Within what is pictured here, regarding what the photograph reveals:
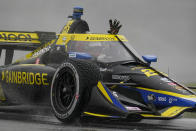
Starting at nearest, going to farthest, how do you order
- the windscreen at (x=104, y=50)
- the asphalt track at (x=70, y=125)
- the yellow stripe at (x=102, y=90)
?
the asphalt track at (x=70, y=125)
the yellow stripe at (x=102, y=90)
the windscreen at (x=104, y=50)

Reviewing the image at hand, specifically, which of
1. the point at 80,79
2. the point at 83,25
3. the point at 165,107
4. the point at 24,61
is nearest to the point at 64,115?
the point at 80,79

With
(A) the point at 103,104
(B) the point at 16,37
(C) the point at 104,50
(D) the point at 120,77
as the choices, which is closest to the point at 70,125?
(A) the point at 103,104

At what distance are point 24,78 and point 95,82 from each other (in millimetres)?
2354

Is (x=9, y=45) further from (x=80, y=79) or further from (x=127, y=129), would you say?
(x=127, y=129)

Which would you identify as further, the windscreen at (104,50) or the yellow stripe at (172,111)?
the windscreen at (104,50)

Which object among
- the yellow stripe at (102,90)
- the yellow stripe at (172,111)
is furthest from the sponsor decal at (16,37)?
the yellow stripe at (172,111)

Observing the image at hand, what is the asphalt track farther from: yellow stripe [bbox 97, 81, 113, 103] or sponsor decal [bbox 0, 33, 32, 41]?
sponsor decal [bbox 0, 33, 32, 41]

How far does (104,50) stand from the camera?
9484mm

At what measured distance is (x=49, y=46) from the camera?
34.5 ft

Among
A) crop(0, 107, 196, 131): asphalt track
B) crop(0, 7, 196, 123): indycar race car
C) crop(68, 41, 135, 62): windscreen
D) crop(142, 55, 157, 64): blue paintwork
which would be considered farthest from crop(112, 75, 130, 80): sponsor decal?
crop(142, 55, 157, 64): blue paintwork

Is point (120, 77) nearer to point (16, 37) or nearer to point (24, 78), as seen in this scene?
point (24, 78)

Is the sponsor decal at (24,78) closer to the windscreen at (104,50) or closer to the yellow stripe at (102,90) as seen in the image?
the windscreen at (104,50)

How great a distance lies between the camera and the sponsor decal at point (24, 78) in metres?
9.76

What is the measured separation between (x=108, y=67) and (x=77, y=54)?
64 cm
